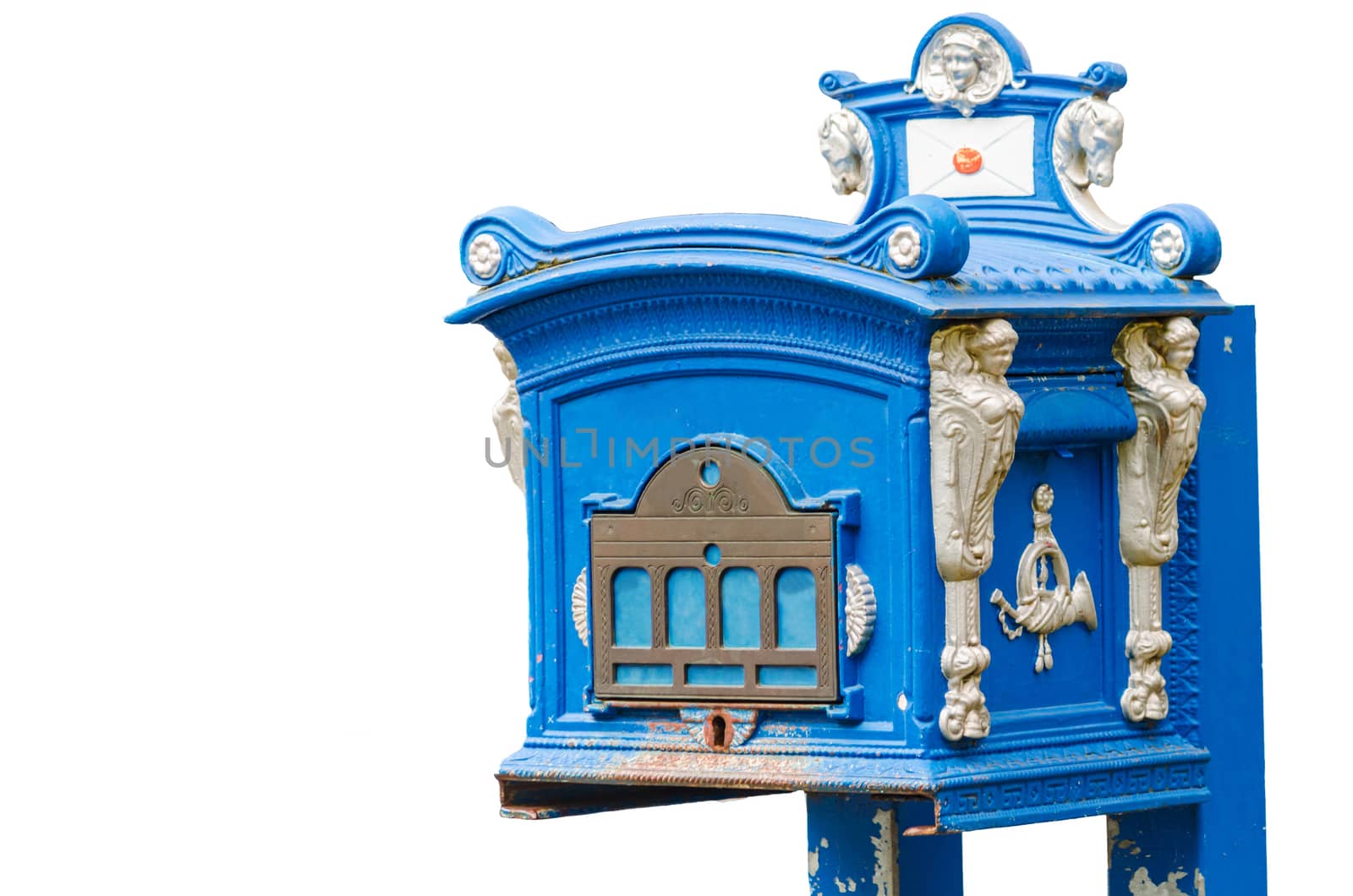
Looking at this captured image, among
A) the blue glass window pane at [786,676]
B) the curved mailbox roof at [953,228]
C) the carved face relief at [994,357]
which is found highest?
the curved mailbox roof at [953,228]

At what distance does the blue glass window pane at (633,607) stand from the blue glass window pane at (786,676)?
1.05ft

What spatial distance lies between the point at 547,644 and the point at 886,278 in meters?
1.42

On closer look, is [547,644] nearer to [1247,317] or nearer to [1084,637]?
[1084,637]

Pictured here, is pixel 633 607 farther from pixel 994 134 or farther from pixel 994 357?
pixel 994 134

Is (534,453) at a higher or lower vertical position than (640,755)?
higher

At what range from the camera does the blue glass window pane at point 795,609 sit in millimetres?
8852

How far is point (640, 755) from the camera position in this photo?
9.09 meters

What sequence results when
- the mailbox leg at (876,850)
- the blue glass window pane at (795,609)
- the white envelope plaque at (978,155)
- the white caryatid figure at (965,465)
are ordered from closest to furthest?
the white caryatid figure at (965,465), the blue glass window pane at (795,609), the white envelope plaque at (978,155), the mailbox leg at (876,850)

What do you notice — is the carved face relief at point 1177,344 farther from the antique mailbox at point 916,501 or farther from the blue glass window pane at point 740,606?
the blue glass window pane at point 740,606

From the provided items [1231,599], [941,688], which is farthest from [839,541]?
[1231,599]

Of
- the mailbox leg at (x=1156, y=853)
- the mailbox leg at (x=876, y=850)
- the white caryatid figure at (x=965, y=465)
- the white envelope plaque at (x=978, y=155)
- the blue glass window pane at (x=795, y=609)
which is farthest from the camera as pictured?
the mailbox leg at (x=876, y=850)

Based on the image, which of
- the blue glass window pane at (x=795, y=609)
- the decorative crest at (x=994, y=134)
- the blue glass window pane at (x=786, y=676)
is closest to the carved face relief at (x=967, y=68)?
the decorative crest at (x=994, y=134)

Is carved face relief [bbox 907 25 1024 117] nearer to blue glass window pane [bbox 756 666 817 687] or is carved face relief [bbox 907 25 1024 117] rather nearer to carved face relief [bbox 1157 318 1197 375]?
carved face relief [bbox 1157 318 1197 375]

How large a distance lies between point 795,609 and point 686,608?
1.00 feet
